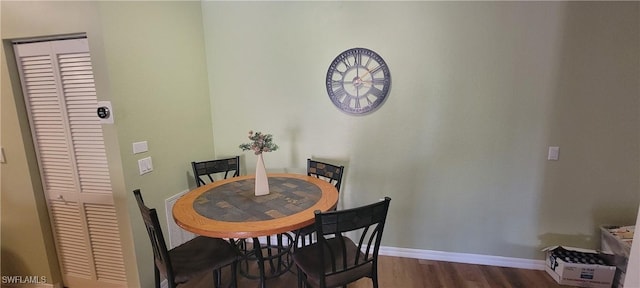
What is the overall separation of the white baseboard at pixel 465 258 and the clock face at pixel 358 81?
142 cm

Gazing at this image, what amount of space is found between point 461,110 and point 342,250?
1.61m

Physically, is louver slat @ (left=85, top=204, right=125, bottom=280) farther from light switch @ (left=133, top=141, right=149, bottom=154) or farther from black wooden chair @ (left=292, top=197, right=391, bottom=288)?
black wooden chair @ (left=292, top=197, right=391, bottom=288)

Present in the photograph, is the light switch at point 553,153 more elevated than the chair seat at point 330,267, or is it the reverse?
the light switch at point 553,153

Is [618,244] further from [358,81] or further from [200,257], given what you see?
[200,257]

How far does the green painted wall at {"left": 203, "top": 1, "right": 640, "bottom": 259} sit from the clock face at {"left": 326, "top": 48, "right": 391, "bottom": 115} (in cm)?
7

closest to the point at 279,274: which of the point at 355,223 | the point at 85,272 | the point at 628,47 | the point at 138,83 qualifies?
the point at 355,223

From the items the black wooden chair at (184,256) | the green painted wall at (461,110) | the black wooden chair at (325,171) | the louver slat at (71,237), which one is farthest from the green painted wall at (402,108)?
the black wooden chair at (184,256)

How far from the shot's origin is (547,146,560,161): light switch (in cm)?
221

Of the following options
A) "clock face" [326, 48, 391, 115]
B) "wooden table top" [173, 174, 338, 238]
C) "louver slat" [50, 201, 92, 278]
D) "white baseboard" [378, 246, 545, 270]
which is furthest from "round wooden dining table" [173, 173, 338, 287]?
"white baseboard" [378, 246, 545, 270]

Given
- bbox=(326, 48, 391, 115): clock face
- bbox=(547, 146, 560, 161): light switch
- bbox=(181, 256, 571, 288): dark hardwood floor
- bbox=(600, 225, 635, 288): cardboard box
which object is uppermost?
bbox=(326, 48, 391, 115): clock face

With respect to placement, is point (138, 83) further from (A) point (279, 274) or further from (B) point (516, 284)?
(B) point (516, 284)

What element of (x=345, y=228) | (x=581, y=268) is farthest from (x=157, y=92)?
(x=581, y=268)

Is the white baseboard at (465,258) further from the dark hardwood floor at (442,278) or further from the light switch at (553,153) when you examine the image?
the light switch at (553,153)

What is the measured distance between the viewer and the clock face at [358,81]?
2396mm
